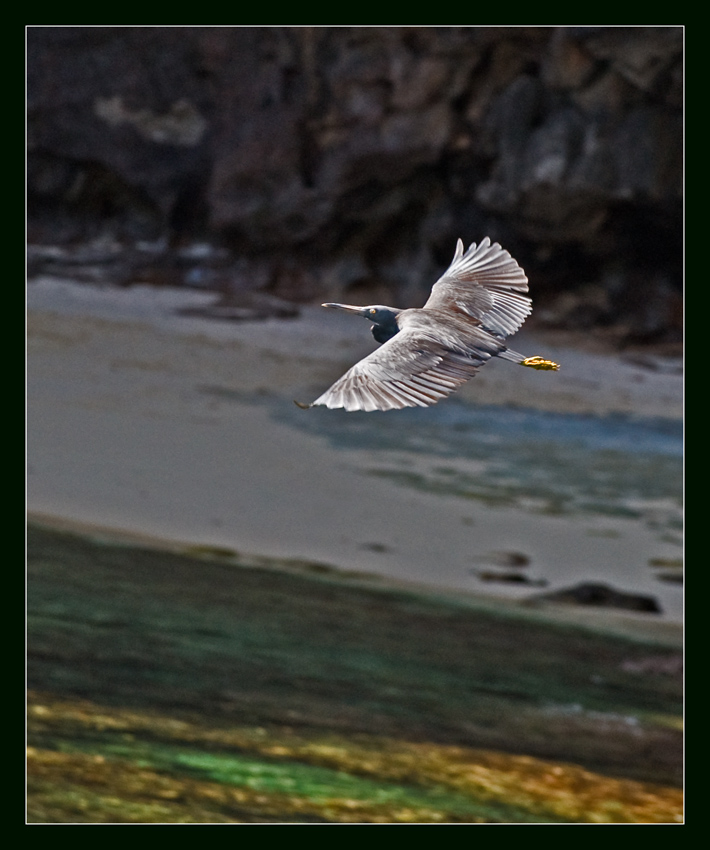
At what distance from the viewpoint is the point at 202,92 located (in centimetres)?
455

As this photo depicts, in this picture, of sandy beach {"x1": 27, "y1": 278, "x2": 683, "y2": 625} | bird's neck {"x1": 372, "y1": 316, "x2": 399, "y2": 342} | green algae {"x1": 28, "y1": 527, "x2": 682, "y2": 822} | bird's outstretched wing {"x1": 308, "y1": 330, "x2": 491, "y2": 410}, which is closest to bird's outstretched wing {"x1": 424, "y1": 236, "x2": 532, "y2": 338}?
bird's neck {"x1": 372, "y1": 316, "x2": 399, "y2": 342}

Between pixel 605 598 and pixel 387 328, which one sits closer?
pixel 387 328

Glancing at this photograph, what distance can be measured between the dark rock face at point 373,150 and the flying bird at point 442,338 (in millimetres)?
2171

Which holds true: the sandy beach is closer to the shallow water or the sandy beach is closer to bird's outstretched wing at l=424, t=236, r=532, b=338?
the shallow water

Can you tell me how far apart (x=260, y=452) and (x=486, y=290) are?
94.6 inches

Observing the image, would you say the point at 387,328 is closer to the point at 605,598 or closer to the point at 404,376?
the point at 404,376

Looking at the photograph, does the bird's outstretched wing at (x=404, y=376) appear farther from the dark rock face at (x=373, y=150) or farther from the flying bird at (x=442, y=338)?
the dark rock face at (x=373, y=150)

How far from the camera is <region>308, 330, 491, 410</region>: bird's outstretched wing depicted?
71.1 inches

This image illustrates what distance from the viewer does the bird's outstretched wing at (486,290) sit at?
7.34 feet

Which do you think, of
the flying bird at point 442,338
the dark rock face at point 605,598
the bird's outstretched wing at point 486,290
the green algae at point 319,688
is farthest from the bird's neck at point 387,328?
the dark rock face at point 605,598

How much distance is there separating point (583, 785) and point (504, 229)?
207 centimetres

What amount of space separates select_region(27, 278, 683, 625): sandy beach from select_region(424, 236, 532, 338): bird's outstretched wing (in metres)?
2.22

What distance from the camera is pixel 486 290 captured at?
2.33 m

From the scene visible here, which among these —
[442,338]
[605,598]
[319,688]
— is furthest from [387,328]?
[605,598]
